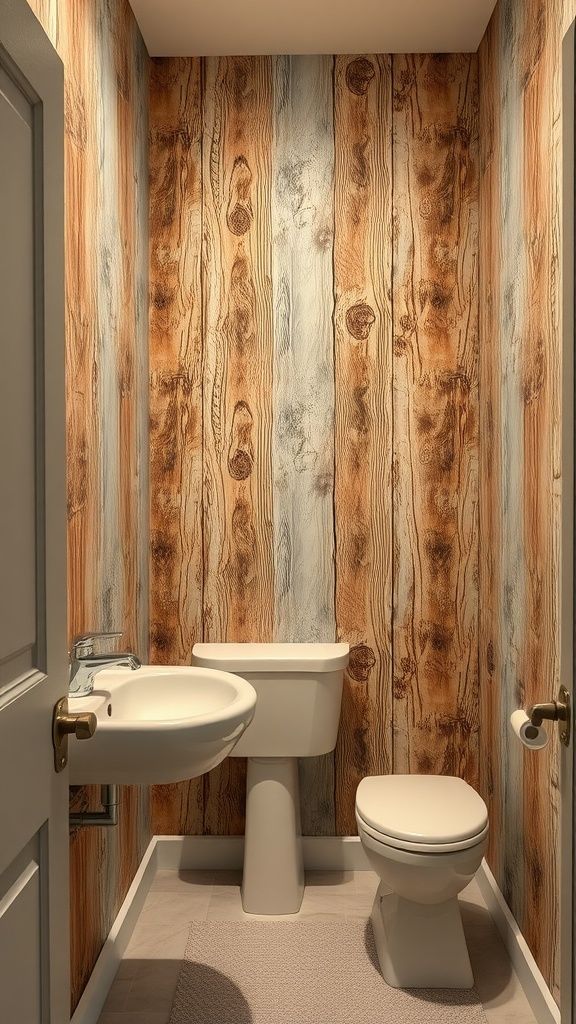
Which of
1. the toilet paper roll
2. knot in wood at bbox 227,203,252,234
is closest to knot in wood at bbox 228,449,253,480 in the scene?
knot in wood at bbox 227,203,252,234

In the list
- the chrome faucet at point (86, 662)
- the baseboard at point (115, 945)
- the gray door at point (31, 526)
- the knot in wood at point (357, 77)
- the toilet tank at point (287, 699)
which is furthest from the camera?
the knot in wood at point (357, 77)

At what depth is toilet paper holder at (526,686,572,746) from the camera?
46.0 inches

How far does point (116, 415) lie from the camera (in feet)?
7.43

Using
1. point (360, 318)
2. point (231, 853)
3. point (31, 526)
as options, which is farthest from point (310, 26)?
point (231, 853)

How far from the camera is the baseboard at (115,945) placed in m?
1.90

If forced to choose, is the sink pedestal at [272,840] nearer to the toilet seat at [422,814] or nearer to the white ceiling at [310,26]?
the toilet seat at [422,814]

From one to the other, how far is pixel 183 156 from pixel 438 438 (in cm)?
126

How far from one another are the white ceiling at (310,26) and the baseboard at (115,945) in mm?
2581

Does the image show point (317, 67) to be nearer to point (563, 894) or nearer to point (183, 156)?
point (183, 156)

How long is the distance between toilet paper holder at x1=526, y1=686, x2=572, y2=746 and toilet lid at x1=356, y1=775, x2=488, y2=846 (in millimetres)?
899

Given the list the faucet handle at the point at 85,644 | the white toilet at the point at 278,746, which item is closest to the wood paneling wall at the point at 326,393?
the white toilet at the point at 278,746

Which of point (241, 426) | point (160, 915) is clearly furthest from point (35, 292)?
point (160, 915)

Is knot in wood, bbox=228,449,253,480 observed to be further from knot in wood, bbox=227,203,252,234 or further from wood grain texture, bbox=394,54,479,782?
knot in wood, bbox=227,203,252,234

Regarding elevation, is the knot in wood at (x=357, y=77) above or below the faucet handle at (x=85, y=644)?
above
